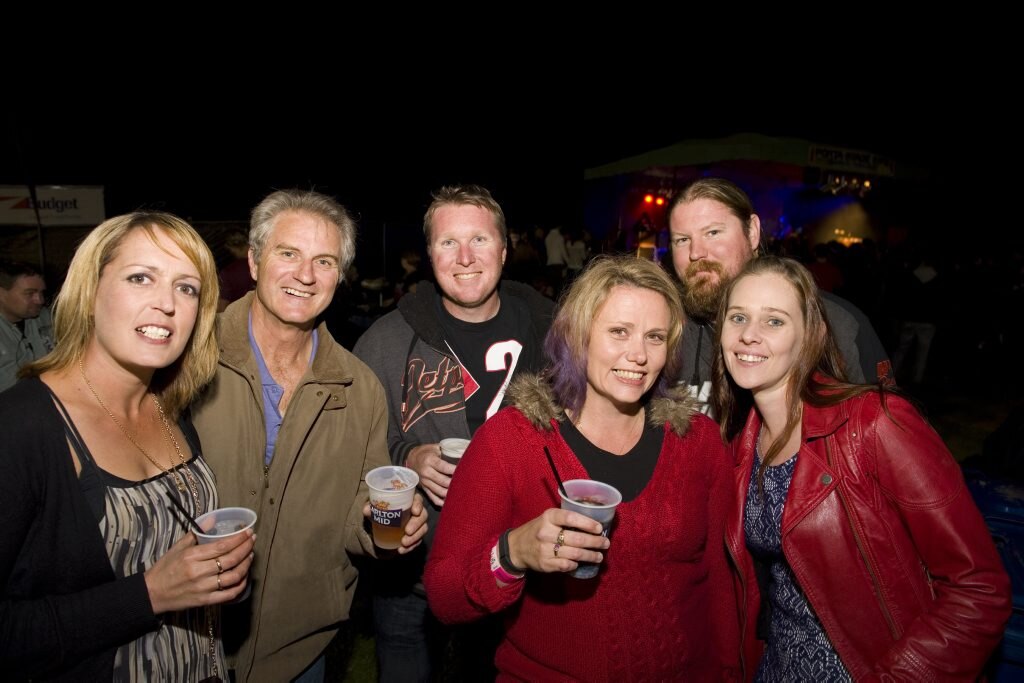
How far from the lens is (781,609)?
2.13 m

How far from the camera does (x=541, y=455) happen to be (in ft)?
6.37

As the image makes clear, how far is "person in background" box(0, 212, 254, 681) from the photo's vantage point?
4.94 ft

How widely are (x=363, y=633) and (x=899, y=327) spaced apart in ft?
33.9

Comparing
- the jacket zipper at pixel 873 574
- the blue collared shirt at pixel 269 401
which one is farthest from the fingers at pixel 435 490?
the jacket zipper at pixel 873 574

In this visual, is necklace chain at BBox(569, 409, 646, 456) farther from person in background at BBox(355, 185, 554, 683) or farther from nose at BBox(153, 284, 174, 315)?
nose at BBox(153, 284, 174, 315)

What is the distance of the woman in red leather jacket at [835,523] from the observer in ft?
5.86

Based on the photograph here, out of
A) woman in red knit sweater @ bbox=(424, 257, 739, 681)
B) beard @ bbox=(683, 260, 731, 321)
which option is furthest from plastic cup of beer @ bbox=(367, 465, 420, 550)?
beard @ bbox=(683, 260, 731, 321)

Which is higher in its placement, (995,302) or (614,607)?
(995,302)

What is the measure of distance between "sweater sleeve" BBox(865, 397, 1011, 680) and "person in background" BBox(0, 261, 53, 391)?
6.60 metres

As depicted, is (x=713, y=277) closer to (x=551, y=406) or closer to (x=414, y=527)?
(x=551, y=406)

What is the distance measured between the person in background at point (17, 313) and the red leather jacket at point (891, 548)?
635 centimetres

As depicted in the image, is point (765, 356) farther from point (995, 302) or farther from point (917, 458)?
point (995, 302)

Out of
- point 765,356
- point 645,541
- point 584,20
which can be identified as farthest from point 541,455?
point 584,20

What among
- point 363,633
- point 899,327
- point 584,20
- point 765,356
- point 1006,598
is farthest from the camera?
point 584,20
